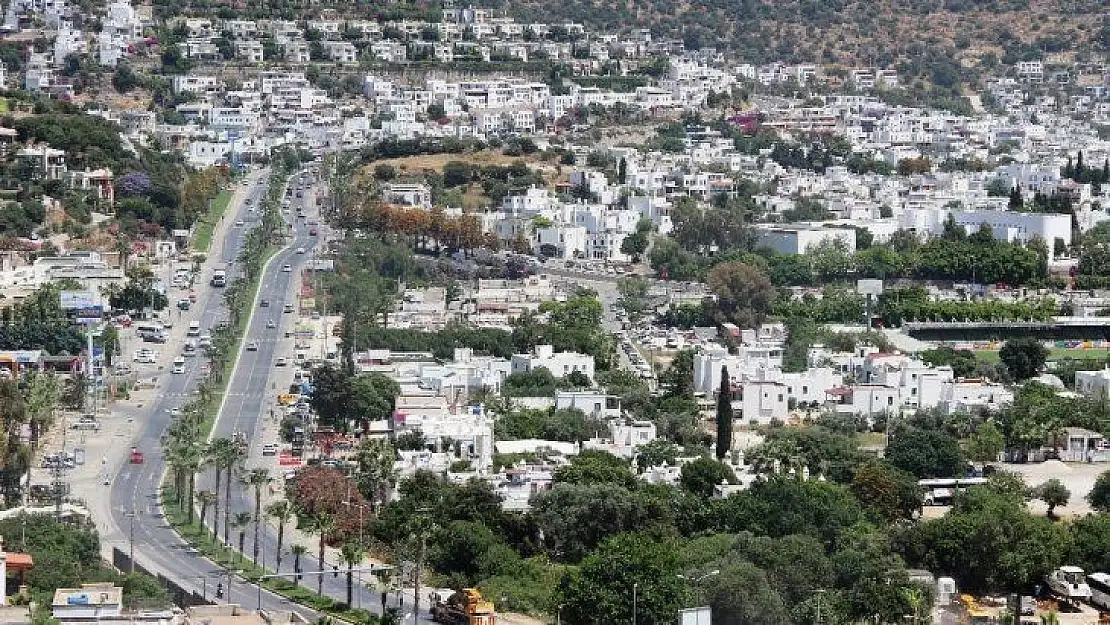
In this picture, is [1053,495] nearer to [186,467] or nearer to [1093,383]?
[1093,383]

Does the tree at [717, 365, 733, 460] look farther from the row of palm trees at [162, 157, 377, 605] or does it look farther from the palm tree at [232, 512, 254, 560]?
the palm tree at [232, 512, 254, 560]

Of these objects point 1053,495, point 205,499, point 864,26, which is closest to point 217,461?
point 205,499

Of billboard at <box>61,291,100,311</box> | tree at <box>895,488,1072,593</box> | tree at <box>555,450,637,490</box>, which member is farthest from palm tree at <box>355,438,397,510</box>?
billboard at <box>61,291,100,311</box>

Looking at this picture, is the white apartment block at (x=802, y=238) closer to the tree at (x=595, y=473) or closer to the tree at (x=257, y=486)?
the tree at (x=595, y=473)

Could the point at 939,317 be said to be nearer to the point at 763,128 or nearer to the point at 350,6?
the point at 763,128

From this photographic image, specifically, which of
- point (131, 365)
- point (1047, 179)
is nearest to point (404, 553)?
point (131, 365)

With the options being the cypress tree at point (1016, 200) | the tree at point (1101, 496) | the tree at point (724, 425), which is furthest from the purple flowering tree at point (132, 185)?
the tree at point (1101, 496)

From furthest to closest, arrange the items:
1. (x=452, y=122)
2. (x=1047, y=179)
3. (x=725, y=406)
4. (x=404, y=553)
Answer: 1. (x=452, y=122)
2. (x=1047, y=179)
3. (x=725, y=406)
4. (x=404, y=553)
